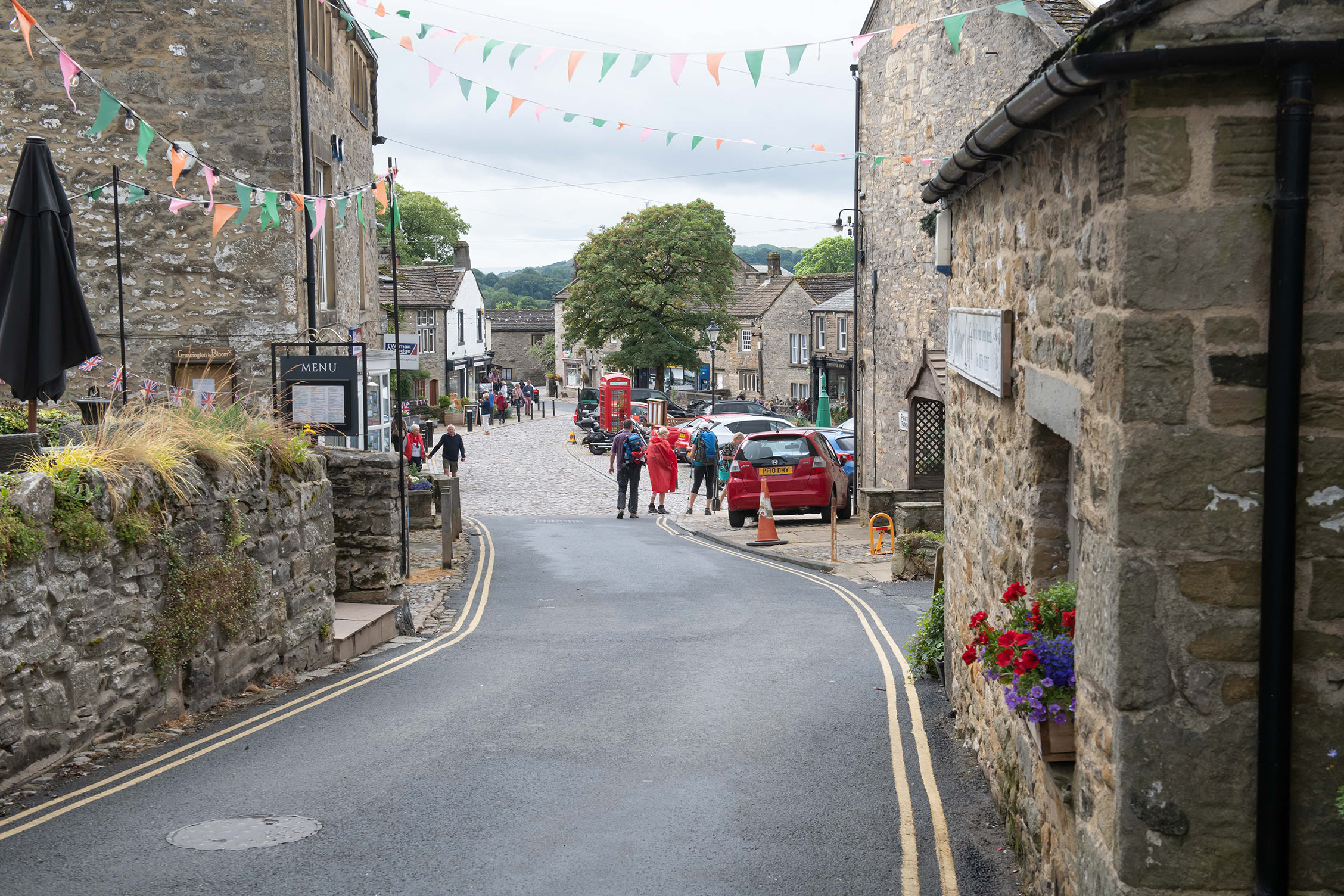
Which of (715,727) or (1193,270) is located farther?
(715,727)

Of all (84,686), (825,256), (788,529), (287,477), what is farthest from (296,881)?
(825,256)

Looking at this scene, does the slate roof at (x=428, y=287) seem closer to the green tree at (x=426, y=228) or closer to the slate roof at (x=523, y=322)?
the green tree at (x=426, y=228)

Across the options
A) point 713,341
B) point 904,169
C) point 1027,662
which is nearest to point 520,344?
point 713,341

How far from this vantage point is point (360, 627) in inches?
462

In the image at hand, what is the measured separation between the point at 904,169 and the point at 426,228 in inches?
2422

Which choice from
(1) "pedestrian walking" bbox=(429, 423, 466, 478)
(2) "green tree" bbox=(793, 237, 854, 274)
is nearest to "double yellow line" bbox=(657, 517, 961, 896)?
(1) "pedestrian walking" bbox=(429, 423, 466, 478)

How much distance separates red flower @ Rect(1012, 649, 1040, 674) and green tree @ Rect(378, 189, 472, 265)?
74.5 metres

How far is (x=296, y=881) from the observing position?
5320mm

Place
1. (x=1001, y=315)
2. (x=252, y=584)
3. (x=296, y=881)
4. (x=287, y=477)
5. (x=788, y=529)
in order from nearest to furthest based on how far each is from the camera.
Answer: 1. (x=296, y=881)
2. (x=1001, y=315)
3. (x=252, y=584)
4. (x=287, y=477)
5. (x=788, y=529)

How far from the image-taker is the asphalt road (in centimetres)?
543

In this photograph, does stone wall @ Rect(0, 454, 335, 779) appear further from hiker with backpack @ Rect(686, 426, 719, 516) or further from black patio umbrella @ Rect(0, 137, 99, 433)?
hiker with backpack @ Rect(686, 426, 719, 516)

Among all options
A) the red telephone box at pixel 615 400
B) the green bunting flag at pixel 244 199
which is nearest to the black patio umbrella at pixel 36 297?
the green bunting flag at pixel 244 199

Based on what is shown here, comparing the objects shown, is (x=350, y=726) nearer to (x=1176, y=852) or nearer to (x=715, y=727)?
(x=715, y=727)

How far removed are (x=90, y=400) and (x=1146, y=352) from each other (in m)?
8.77
